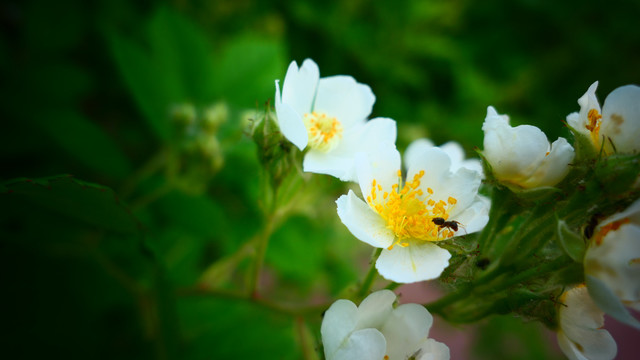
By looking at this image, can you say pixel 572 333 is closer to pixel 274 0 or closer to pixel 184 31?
pixel 184 31

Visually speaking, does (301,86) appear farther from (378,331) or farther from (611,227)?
(611,227)

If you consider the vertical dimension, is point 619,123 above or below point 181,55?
above

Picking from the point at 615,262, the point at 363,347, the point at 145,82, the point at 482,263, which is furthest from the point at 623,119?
the point at 145,82

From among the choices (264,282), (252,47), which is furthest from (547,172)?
(264,282)

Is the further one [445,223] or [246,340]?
[246,340]

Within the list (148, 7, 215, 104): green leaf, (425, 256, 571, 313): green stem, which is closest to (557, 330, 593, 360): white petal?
(425, 256, 571, 313): green stem

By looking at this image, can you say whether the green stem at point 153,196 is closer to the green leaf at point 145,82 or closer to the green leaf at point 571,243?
the green leaf at point 145,82
